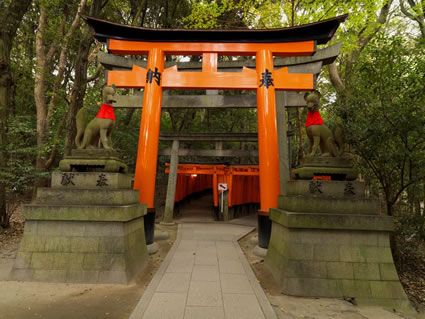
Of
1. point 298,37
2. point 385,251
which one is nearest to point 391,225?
point 385,251

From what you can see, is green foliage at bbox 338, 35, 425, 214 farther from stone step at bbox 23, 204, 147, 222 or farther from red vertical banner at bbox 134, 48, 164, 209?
stone step at bbox 23, 204, 147, 222

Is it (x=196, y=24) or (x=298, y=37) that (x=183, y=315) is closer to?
(x=298, y=37)

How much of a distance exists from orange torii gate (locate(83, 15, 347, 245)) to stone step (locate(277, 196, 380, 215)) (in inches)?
70.8

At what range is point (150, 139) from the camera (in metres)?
6.27

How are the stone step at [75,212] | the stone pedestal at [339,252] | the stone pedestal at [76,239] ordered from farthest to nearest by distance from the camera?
the stone step at [75,212]
the stone pedestal at [76,239]
the stone pedestal at [339,252]

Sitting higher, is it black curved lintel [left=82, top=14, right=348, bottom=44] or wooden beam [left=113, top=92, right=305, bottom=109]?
black curved lintel [left=82, top=14, right=348, bottom=44]

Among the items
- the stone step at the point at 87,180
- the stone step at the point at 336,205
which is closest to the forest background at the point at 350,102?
the stone step at the point at 336,205

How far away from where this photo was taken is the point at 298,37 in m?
6.60

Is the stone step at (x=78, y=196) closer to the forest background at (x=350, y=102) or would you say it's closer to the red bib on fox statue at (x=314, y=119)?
the forest background at (x=350, y=102)

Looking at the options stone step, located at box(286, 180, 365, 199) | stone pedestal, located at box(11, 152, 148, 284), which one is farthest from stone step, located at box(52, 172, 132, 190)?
stone step, located at box(286, 180, 365, 199)

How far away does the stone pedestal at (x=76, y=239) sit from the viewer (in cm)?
409

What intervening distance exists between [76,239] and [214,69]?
5.33 m

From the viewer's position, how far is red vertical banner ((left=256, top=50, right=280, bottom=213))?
20.1 ft

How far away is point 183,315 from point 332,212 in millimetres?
3019
